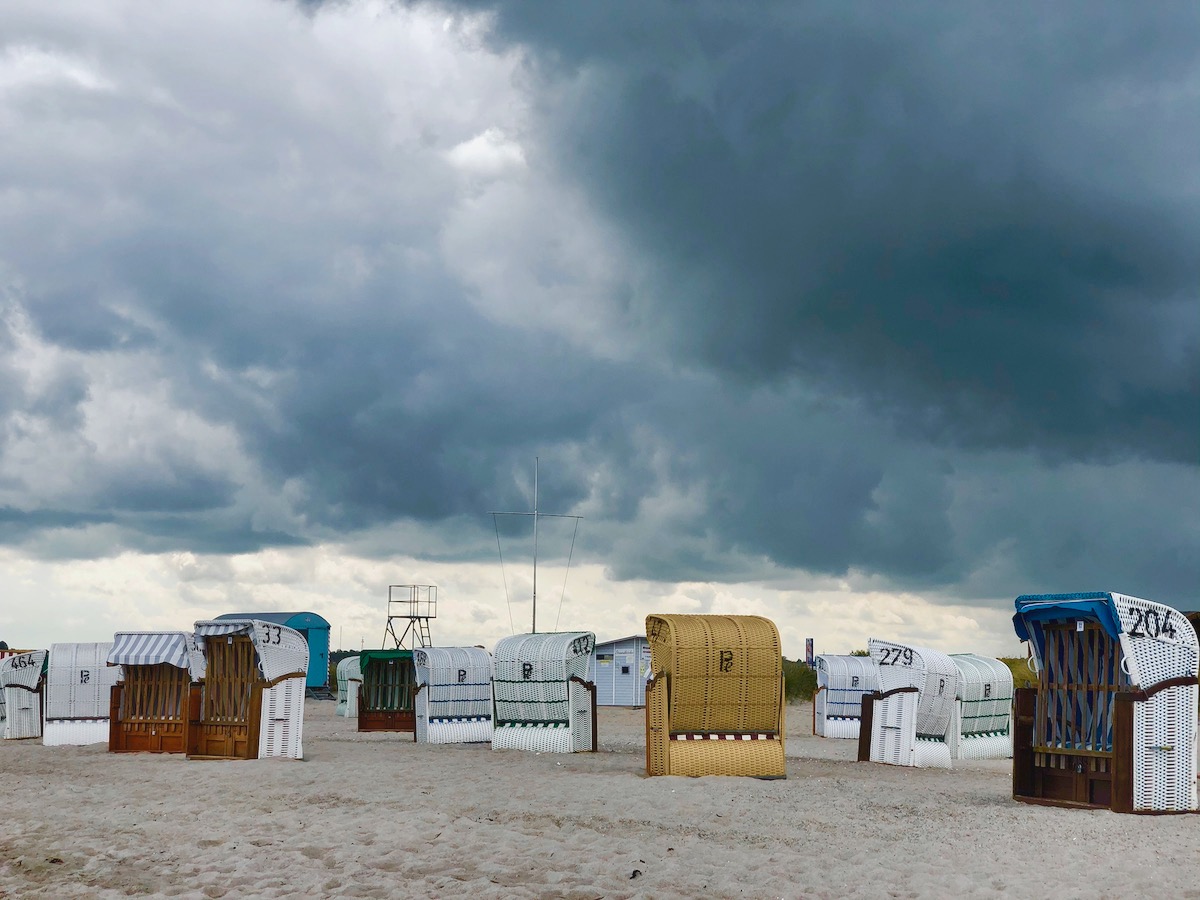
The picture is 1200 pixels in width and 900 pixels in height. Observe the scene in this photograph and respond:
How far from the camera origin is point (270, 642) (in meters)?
22.5

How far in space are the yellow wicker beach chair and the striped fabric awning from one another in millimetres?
11157

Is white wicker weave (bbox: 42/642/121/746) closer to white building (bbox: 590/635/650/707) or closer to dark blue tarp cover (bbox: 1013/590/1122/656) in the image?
dark blue tarp cover (bbox: 1013/590/1122/656)

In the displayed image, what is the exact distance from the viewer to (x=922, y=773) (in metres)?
23.5

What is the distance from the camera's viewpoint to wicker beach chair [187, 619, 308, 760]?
22688 millimetres

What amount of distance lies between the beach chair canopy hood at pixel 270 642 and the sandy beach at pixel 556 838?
253 centimetres

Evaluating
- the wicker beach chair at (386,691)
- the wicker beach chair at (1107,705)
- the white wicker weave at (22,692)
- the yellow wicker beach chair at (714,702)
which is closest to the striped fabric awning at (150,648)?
the white wicker weave at (22,692)

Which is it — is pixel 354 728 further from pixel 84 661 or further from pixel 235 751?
pixel 235 751

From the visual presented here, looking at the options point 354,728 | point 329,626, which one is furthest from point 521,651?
point 329,626

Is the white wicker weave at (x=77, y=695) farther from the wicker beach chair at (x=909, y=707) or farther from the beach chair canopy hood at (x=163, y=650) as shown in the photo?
the wicker beach chair at (x=909, y=707)

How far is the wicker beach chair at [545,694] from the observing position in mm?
26188

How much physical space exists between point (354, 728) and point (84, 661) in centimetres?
1072

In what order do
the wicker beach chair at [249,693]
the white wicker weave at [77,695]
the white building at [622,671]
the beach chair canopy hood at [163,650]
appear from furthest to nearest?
the white building at [622,671] → the white wicker weave at [77,695] → the beach chair canopy hood at [163,650] → the wicker beach chair at [249,693]

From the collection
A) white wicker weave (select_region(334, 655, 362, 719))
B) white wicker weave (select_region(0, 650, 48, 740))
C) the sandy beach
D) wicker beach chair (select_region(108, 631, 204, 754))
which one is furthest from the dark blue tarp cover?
white wicker weave (select_region(334, 655, 362, 719))

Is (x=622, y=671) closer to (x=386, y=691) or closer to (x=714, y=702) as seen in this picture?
Answer: (x=386, y=691)
